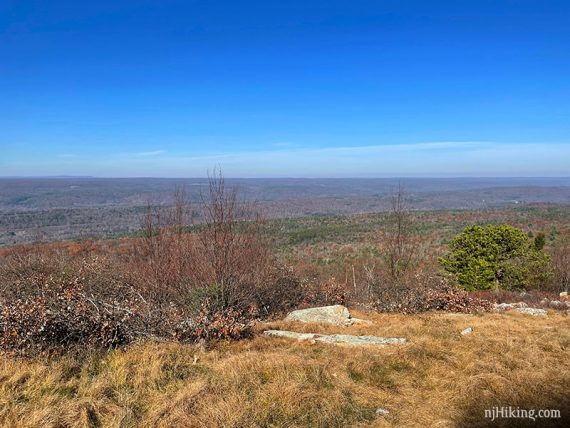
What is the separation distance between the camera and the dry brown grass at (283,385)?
4.36 meters

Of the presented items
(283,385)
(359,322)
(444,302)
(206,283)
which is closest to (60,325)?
(283,385)

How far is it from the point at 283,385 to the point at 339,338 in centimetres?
284

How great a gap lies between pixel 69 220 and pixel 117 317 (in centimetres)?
8369

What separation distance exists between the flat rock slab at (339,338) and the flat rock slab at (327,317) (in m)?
1.73

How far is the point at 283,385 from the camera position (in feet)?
16.5

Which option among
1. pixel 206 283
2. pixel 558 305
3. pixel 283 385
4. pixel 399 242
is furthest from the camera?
pixel 399 242

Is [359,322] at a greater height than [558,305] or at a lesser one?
greater

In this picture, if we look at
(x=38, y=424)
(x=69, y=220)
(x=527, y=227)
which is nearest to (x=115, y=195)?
(x=69, y=220)

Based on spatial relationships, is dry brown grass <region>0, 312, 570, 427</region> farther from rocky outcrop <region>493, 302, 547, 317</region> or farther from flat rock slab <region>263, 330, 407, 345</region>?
rocky outcrop <region>493, 302, 547, 317</region>

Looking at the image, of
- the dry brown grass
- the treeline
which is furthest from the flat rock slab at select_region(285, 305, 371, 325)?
the dry brown grass

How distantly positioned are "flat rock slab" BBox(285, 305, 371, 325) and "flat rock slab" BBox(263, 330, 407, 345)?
1.73 m

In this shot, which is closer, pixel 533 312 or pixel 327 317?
pixel 327 317

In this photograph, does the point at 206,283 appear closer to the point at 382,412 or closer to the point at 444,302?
the point at 382,412

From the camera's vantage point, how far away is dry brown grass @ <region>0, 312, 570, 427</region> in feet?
14.3
